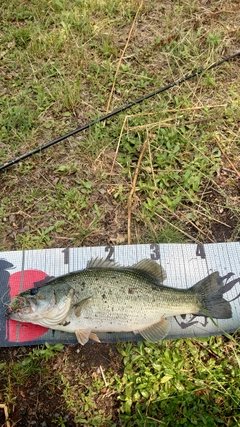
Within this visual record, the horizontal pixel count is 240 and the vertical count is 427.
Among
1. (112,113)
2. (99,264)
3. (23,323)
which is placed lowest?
(23,323)

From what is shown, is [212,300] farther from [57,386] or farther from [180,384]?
[57,386]

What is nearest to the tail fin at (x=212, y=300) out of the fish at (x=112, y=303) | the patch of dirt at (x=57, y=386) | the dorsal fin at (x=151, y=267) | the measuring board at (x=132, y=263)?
the fish at (x=112, y=303)

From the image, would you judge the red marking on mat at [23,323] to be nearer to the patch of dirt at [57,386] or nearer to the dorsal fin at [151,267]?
the patch of dirt at [57,386]

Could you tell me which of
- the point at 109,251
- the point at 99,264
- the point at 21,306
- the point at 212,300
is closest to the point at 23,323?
the point at 21,306

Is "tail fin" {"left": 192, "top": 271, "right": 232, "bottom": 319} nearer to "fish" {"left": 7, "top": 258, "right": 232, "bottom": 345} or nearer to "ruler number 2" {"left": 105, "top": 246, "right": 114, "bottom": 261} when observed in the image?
"fish" {"left": 7, "top": 258, "right": 232, "bottom": 345}

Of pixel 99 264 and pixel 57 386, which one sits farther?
pixel 99 264

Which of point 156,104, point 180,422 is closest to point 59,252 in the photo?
point 180,422

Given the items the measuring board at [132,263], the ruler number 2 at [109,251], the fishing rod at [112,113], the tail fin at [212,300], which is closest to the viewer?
the tail fin at [212,300]

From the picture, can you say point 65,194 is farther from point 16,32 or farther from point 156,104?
point 16,32
